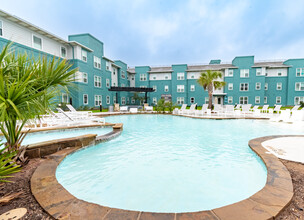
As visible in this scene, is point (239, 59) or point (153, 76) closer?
point (239, 59)

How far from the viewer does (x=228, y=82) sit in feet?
95.6

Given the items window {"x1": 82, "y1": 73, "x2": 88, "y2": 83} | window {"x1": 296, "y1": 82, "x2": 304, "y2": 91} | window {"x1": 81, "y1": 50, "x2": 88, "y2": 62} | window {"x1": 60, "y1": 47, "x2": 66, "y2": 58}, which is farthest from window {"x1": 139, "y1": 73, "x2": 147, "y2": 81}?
window {"x1": 296, "y1": 82, "x2": 304, "y2": 91}

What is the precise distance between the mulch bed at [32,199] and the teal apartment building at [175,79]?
17.7 m

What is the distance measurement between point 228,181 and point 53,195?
3135 millimetres

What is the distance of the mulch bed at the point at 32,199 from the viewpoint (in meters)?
1.84

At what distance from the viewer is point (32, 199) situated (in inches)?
83.6

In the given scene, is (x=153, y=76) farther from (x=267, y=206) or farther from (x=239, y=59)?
(x=267, y=206)

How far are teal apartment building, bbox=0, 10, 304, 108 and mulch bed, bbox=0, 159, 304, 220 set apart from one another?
17.7 metres

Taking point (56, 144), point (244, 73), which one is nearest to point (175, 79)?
point (244, 73)

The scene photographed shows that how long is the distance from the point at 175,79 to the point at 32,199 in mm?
31535

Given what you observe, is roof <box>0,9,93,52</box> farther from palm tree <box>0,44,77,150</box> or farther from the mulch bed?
the mulch bed

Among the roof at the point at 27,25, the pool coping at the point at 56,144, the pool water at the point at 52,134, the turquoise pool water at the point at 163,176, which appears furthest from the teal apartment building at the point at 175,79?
the turquoise pool water at the point at 163,176

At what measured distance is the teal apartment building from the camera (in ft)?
65.1

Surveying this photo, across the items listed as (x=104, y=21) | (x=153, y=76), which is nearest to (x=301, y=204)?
(x=153, y=76)
